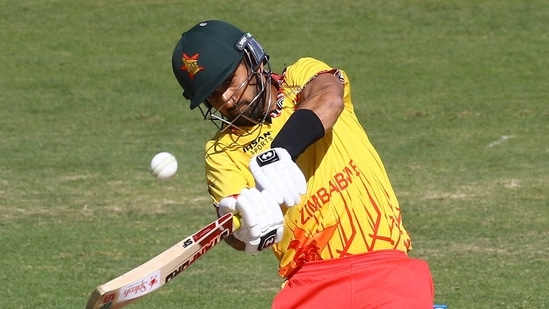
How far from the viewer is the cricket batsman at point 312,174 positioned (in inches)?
184

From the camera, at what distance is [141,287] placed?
14.3 feet

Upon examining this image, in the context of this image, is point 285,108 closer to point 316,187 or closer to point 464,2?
point 316,187

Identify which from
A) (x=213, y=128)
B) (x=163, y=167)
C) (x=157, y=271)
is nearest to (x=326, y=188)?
(x=157, y=271)

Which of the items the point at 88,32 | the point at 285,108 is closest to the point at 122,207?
the point at 285,108

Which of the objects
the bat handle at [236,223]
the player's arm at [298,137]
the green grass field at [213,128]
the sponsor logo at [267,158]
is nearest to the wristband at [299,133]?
the player's arm at [298,137]

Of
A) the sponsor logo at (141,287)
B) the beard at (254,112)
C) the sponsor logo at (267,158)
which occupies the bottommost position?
the sponsor logo at (141,287)

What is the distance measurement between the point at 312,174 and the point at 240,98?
0.45m

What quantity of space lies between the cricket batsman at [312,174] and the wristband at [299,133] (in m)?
0.01

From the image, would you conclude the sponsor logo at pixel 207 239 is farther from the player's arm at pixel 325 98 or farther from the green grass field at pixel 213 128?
the green grass field at pixel 213 128

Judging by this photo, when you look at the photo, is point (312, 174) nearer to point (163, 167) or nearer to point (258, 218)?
point (258, 218)

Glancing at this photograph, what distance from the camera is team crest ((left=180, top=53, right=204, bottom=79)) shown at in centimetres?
465

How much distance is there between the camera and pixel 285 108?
495 centimetres

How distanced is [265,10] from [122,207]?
1212cm

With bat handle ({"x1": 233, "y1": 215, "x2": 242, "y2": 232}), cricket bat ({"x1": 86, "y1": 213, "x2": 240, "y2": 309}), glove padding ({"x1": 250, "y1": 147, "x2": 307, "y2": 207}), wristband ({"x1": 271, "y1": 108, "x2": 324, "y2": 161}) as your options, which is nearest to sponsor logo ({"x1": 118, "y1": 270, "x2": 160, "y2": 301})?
cricket bat ({"x1": 86, "y1": 213, "x2": 240, "y2": 309})
